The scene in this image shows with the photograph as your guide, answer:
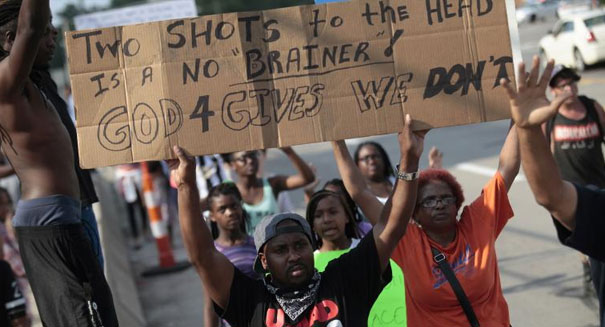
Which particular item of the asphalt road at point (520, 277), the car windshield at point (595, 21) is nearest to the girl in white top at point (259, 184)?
the asphalt road at point (520, 277)

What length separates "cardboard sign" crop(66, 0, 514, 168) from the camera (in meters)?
4.04

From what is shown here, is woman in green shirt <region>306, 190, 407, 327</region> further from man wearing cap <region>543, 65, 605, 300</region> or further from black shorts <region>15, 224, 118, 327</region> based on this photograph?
man wearing cap <region>543, 65, 605, 300</region>

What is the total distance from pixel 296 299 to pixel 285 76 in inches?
37.1

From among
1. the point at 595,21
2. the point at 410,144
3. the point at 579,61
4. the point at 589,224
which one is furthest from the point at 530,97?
the point at 579,61

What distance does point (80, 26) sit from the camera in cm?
1077

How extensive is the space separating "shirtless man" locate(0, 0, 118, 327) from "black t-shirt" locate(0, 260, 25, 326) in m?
1.45

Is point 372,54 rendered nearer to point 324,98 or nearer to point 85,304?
point 324,98

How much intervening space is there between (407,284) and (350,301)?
81cm

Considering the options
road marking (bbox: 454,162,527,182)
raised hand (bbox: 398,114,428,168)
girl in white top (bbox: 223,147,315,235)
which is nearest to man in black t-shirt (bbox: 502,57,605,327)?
raised hand (bbox: 398,114,428,168)

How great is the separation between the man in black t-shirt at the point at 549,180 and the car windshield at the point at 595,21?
24.3 m

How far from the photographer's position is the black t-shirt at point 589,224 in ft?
11.7

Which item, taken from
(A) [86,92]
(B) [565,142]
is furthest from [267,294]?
(B) [565,142]

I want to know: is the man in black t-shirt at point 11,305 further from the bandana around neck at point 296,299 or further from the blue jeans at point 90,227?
the bandana around neck at point 296,299

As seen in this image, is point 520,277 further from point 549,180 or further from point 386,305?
point 549,180
